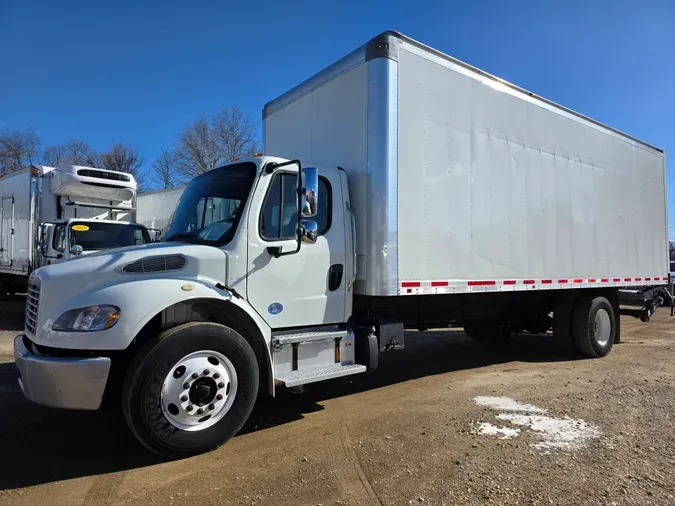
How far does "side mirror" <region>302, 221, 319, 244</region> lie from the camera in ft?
14.3

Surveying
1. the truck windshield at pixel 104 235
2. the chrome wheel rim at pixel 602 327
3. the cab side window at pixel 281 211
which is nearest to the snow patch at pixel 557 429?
the cab side window at pixel 281 211

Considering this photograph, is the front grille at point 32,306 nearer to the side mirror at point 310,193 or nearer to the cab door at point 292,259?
the cab door at point 292,259

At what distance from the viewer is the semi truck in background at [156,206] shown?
47.5 feet

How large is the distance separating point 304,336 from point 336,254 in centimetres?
91

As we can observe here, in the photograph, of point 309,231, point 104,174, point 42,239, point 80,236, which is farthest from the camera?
point 104,174

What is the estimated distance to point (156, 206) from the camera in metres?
15.3

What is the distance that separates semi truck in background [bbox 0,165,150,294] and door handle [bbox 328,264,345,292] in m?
5.73

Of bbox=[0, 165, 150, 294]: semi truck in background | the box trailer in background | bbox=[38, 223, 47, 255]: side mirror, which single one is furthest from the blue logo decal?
the box trailer in background

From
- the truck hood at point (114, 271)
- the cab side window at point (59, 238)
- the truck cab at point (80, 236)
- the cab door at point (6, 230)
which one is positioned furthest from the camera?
the cab door at point (6, 230)

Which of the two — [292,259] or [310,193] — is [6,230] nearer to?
[292,259]

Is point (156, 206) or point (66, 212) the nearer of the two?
point (66, 212)

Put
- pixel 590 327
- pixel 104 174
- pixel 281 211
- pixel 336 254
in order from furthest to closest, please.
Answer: pixel 104 174, pixel 590 327, pixel 336 254, pixel 281 211

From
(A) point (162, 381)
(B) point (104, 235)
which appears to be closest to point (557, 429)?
(A) point (162, 381)

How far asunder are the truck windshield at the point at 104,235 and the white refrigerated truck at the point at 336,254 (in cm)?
440
